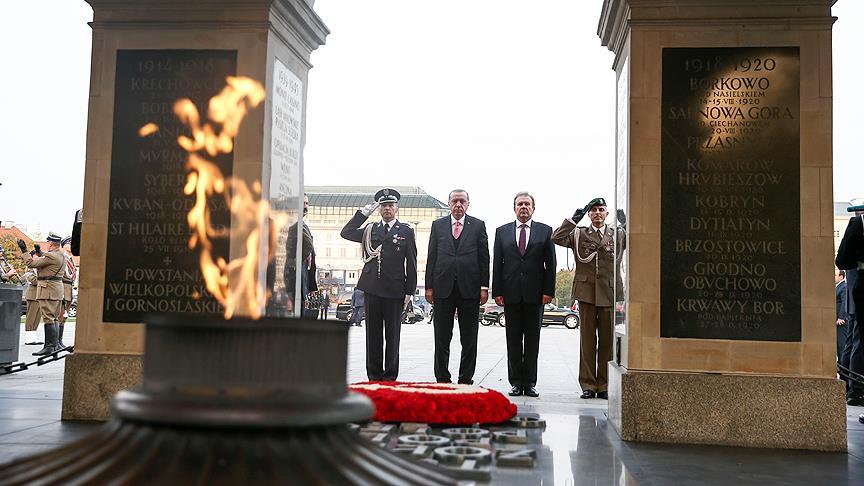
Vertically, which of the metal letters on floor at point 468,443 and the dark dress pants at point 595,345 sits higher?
the dark dress pants at point 595,345

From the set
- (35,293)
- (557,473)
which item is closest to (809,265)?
(557,473)

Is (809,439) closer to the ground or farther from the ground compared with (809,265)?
closer to the ground

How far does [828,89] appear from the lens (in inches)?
210

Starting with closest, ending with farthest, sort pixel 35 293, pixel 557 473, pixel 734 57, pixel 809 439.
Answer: pixel 557 473 → pixel 809 439 → pixel 734 57 → pixel 35 293

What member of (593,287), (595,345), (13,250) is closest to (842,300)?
(593,287)

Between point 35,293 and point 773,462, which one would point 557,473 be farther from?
point 35,293

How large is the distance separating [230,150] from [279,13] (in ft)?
3.60

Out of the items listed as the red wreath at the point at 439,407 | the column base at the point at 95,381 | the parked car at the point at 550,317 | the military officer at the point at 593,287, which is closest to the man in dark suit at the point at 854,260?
the military officer at the point at 593,287

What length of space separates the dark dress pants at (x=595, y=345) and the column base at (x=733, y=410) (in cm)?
225

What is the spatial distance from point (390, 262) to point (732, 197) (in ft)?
11.9

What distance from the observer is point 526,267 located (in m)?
7.80

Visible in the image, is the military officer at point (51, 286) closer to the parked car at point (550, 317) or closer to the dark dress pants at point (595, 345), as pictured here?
the dark dress pants at point (595, 345)

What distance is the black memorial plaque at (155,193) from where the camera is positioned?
5684mm

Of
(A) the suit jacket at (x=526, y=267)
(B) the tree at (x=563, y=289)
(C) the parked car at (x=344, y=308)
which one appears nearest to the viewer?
(A) the suit jacket at (x=526, y=267)
